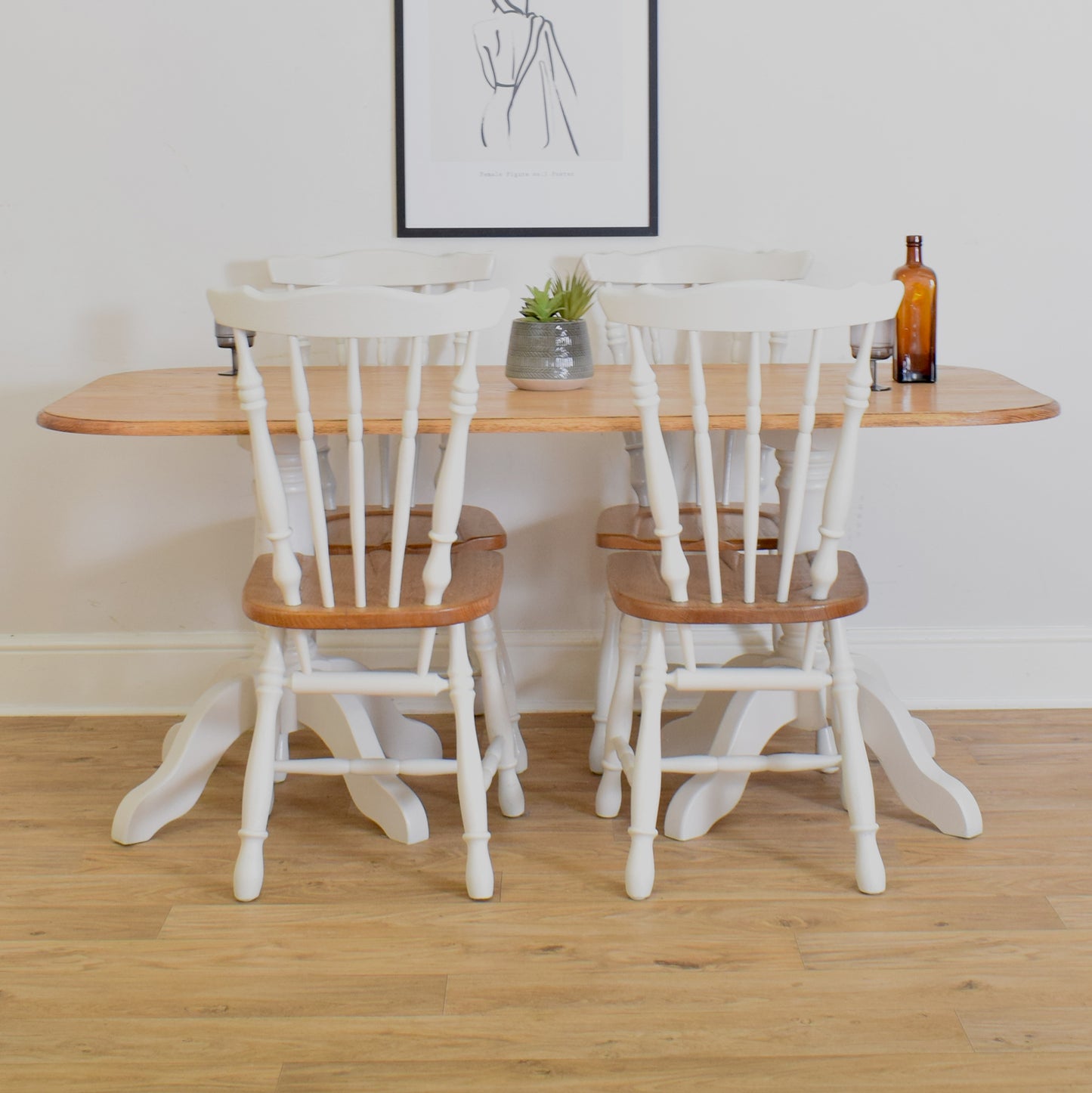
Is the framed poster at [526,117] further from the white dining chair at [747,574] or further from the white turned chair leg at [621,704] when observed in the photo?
the white turned chair leg at [621,704]

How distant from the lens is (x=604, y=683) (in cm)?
224

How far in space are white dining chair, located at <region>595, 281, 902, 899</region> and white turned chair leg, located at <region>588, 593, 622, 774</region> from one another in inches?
9.8

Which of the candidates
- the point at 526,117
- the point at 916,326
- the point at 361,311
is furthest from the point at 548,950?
the point at 526,117

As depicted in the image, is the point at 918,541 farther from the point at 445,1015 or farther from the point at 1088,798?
the point at 445,1015

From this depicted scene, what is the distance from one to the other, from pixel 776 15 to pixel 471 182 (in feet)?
2.15

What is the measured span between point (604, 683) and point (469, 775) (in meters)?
0.53

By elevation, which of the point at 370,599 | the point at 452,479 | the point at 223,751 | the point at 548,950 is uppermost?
the point at 452,479

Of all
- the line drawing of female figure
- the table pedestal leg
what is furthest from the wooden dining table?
the line drawing of female figure

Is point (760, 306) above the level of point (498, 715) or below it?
above

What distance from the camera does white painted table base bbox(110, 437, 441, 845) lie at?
75.5 inches

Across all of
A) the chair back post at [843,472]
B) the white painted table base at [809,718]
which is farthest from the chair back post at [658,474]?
the white painted table base at [809,718]

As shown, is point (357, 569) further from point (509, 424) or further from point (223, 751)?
point (223, 751)

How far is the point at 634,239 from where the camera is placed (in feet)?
7.64

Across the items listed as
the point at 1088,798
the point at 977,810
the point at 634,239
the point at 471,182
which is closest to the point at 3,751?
the point at 471,182
